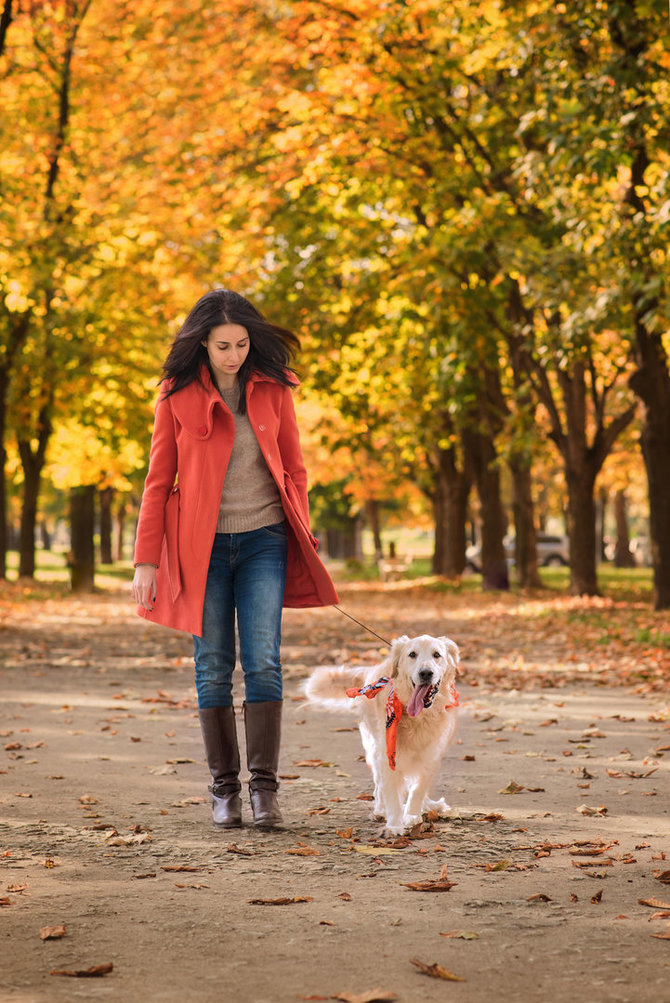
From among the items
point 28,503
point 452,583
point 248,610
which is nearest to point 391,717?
point 248,610

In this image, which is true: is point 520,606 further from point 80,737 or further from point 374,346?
point 80,737

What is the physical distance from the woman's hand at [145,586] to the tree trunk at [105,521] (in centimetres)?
3498

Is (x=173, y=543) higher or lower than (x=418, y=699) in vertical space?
higher

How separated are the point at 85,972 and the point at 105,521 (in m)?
41.6

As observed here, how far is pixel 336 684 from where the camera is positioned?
5.57 meters

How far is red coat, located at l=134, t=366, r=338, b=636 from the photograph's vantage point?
Answer: 5074 mm

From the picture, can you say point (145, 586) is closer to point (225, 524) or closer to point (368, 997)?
point (225, 524)

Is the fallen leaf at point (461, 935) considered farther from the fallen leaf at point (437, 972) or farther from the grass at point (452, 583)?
the grass at point (452, 583)

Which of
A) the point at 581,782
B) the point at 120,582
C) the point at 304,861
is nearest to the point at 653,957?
the point at 304,861

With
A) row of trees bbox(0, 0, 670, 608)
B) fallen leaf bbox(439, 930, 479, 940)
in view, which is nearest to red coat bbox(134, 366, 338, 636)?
fallen leaf bbox(439, 930, 479, 940)

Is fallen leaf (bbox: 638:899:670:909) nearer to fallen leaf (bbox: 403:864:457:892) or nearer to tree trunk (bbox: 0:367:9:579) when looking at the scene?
fallen leaf (bbox: 403:864:457:892)

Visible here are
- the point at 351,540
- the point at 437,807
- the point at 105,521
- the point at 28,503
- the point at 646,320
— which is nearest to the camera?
the point at 437,807

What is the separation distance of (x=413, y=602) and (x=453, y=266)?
7766 millimetres

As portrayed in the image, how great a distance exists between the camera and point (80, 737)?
25.2ft
